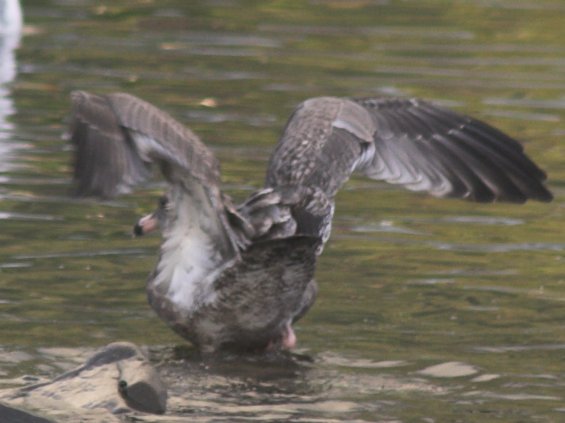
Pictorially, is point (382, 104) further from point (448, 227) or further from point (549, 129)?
point (549, 129)

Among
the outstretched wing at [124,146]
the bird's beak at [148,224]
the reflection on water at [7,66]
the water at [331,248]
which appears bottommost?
the water at [331,248]

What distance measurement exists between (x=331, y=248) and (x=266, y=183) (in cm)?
194

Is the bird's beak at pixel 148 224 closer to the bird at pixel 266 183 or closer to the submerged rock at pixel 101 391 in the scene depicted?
the bird at pixel 266 183

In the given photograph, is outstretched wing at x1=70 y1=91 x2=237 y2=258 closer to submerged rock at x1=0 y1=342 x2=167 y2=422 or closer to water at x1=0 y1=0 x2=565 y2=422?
submerged rock at x1=0 y1=342 x2=167 y2=422

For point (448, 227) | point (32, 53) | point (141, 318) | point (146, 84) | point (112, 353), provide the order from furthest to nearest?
1. point (32, 53)
2. point (146, 84)
3. point (448, 227)
4. point (141, 318)
5. point (112, 353)

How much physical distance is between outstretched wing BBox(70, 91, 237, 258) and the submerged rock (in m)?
0.79

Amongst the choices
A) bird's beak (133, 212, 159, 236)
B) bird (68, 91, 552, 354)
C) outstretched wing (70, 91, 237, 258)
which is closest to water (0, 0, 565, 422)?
bird (68, 91, 552, 354)

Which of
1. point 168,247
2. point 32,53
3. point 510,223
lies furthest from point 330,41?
point 168,247

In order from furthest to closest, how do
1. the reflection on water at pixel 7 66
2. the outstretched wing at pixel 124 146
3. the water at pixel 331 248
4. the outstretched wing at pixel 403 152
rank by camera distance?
1. the reflection on water at pixel 7 66
2. the outstretched wing at pixel 403 152
3. the water at pixel 331 248
4. the outstretched wing at pixel 124 146

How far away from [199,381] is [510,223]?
3.86 metres

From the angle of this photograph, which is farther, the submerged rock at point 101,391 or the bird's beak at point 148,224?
the bird's beak at point 148,224

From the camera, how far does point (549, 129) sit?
48.3ft

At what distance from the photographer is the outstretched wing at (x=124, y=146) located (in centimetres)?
732

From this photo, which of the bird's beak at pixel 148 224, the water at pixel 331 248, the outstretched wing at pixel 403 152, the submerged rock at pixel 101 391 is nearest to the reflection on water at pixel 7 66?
the water at pixel 331 248
